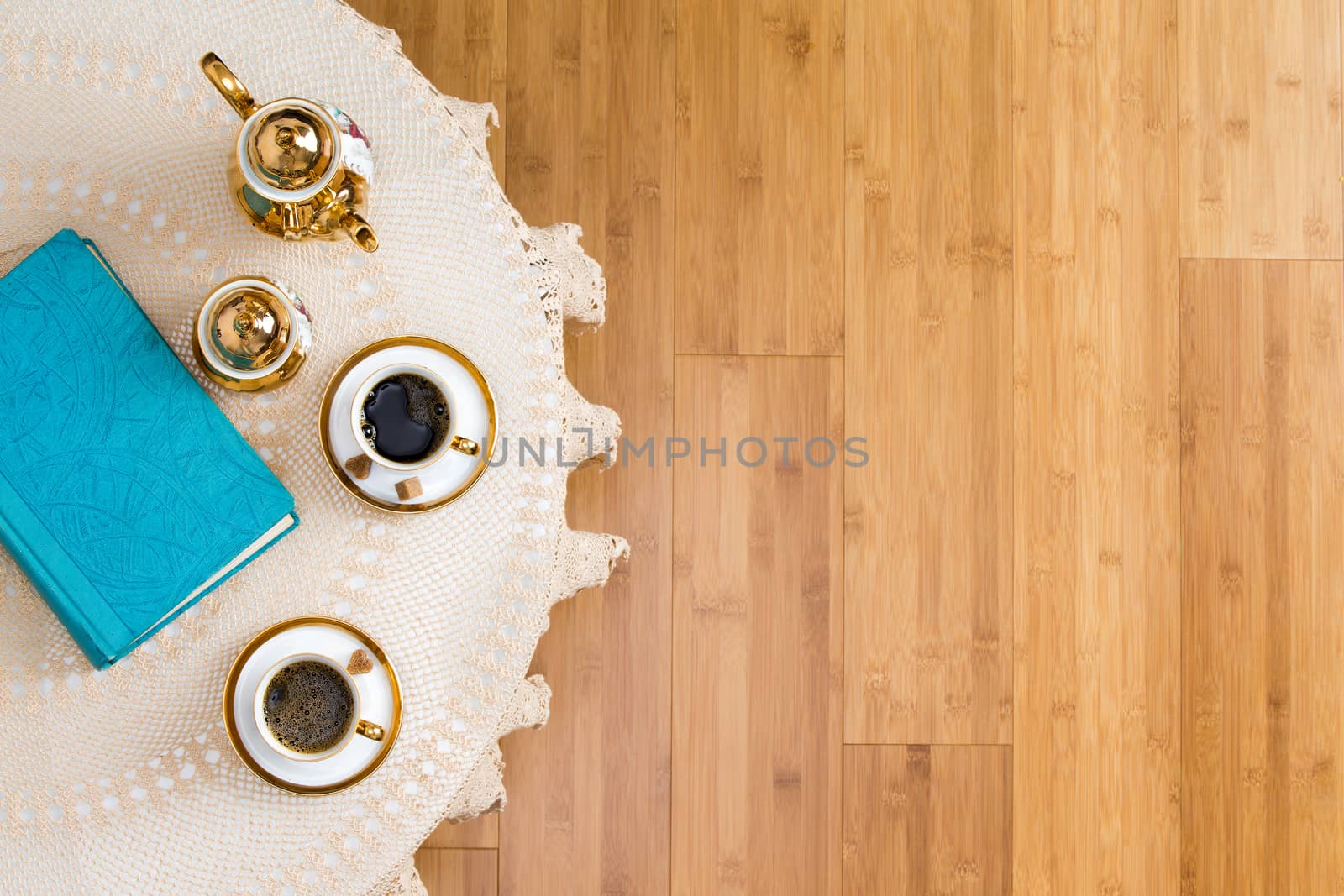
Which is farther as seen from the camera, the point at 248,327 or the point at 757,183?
the point at 757,183

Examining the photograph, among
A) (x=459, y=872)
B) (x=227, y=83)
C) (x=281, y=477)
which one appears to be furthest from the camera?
(x=459, y=872)

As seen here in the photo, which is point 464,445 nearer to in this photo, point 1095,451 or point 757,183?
point 757,183

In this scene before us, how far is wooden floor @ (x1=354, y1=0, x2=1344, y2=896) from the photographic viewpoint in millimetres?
1424

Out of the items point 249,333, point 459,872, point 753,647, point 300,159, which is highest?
point 300,159

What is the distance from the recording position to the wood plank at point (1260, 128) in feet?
4.95

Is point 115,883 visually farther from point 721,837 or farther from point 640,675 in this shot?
point 721,837

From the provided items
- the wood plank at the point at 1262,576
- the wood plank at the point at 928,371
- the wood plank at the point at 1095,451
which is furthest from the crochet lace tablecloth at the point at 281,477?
the wood plank at the point at 1262,576

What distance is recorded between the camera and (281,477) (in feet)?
2.64

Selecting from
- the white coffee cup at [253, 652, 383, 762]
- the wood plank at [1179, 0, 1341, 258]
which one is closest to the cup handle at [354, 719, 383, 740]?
the white coffee cup at [253, 652, 383, 762]

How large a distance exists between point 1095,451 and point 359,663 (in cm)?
125

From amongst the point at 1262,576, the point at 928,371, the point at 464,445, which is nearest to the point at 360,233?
the point at 464,445

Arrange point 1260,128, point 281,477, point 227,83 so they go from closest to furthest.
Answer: point 227,83 < point 281,477 < point 1260,128

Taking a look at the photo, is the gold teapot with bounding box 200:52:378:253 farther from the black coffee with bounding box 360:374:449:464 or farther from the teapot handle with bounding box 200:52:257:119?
the black coffee with bounding box 360:374:449:464

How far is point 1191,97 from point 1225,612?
0.90 metres
